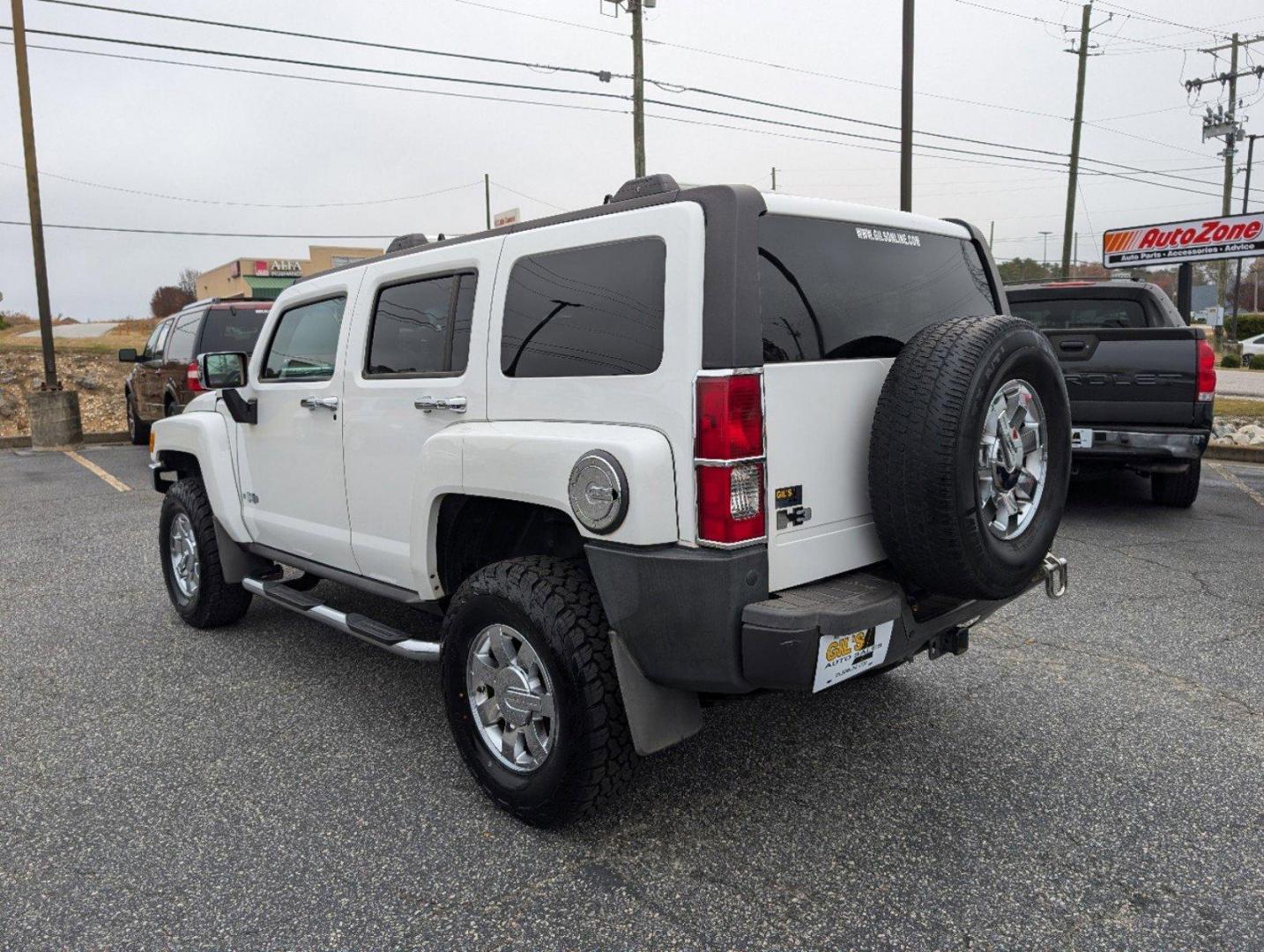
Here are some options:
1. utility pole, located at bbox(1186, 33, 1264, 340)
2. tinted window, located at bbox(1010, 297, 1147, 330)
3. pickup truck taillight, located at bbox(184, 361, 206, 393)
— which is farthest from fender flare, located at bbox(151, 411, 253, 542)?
utility pole, located at bbox(1186, 33, 1264, 340)

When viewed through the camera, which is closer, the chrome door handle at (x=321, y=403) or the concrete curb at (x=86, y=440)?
the chrome door handle at (x=321, y=403)

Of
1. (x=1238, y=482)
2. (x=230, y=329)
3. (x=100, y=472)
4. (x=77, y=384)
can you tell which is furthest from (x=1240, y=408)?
(x=77, y=384)

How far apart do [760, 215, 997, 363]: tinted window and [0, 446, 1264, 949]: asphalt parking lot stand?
1513 millimetres

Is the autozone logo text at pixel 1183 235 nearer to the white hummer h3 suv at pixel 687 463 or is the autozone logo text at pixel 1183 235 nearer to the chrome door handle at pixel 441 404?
the white hummer h3 suv at pixel 687 463

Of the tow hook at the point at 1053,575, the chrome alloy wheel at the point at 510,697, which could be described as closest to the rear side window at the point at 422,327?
the chrome alloy wheel at the point at 510,697

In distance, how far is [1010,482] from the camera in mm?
3021

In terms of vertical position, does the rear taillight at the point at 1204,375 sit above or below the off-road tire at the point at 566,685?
above

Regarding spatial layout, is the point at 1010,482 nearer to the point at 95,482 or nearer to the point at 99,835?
the point at 99,835

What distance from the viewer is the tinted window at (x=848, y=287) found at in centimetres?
274

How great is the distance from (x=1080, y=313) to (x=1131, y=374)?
1.20m

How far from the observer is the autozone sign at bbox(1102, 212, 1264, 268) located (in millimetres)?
14781

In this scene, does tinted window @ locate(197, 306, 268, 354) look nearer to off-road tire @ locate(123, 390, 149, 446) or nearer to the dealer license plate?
off-road tire @ locate(123, 390, 149, 446)

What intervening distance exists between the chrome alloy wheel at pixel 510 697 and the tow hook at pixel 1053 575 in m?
1.85

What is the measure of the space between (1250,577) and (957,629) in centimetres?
373
